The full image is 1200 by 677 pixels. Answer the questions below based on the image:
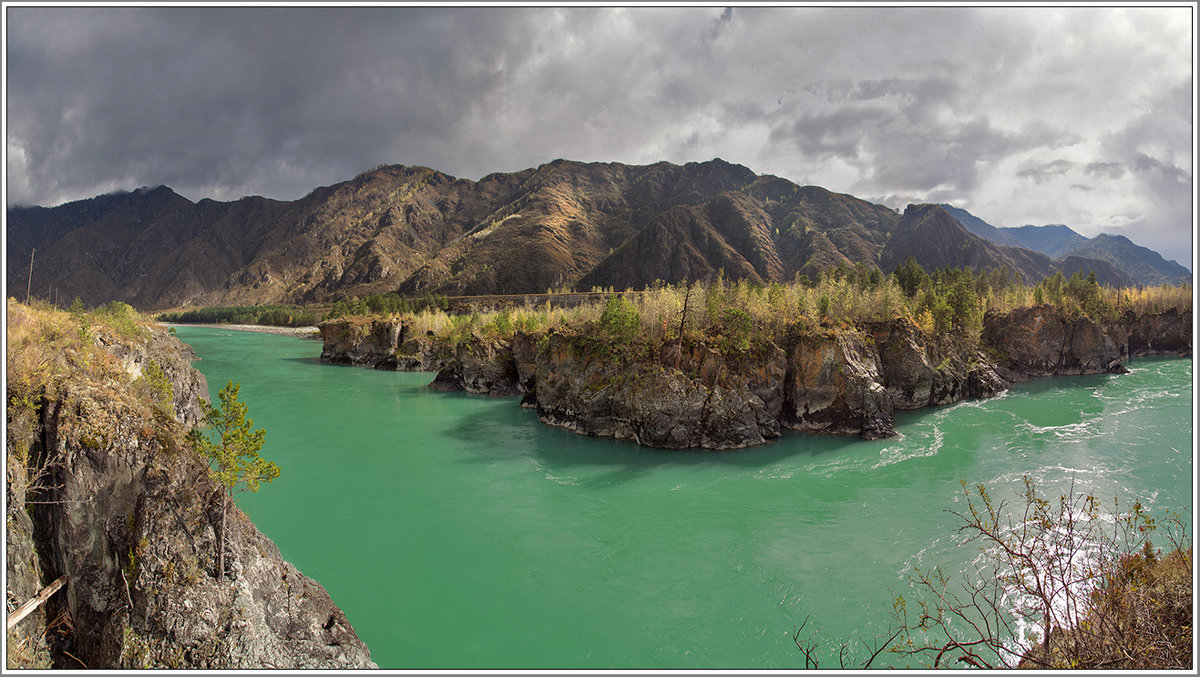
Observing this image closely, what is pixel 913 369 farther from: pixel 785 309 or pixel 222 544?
pixel 222 544

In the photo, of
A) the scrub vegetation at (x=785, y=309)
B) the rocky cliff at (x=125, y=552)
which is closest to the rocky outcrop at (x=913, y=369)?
the scrub vegetation at (x=785, y=309)

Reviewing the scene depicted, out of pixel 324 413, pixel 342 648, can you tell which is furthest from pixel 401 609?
pixel 324 413

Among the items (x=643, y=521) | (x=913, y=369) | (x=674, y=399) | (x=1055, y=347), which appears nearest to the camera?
(x=643, y=521)

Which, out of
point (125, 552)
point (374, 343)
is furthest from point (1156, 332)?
point (374, 343)

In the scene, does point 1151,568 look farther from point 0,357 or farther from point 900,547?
point 0,357

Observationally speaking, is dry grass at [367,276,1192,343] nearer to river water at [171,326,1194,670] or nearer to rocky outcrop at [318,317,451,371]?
river water at [171,326,1194,670]

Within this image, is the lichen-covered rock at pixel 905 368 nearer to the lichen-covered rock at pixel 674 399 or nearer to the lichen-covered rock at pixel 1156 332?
the lichen-covered rock at pixel 674 399
